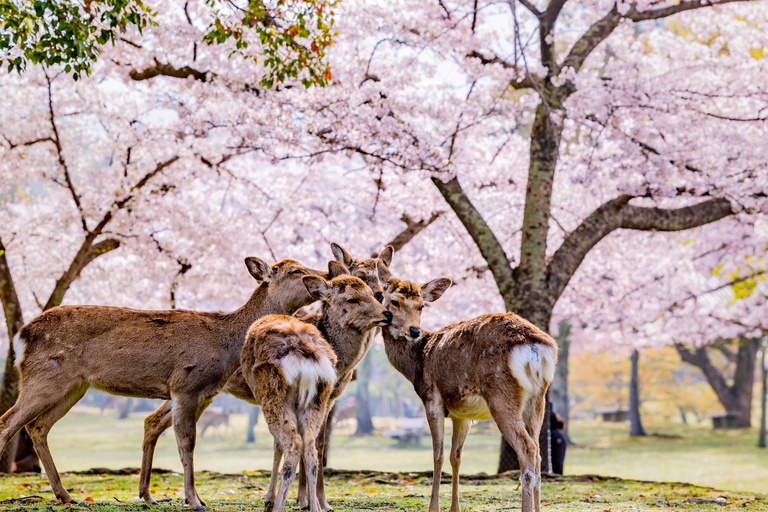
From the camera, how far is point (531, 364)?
5582mm

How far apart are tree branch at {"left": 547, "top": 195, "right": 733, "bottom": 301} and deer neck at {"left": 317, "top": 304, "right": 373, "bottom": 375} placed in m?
5.08

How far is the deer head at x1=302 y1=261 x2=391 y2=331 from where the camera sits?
6.01 metres

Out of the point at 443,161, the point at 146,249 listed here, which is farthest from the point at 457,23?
the point at 146,249

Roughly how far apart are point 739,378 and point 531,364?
2607 cm

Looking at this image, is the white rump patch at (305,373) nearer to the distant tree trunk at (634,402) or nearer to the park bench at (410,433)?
the distant tree trunk at (634,402)

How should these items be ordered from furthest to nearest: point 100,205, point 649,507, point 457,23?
point 100,205, point 457,23, point 649,507

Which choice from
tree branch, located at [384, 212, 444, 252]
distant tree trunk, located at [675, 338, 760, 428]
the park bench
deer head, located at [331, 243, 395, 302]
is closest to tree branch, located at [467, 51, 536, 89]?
tree branch, located at [384, 212, 444, 252]

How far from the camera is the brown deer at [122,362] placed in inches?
238

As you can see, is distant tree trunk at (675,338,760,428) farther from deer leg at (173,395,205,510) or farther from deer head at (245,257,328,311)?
deer leg at (173,395,205,510)

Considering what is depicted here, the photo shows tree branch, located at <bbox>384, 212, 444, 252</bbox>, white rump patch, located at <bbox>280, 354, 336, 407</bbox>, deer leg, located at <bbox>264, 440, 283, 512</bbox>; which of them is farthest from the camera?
tree branch, located at <bbox>384, 212, 444, 252</bbox>

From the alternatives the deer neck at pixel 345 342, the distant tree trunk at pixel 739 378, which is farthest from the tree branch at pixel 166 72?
the distant tree trunk at pixel 739 378

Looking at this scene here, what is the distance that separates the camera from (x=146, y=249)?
13.2m

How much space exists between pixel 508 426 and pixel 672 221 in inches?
266

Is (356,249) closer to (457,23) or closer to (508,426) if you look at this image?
(457,23)
